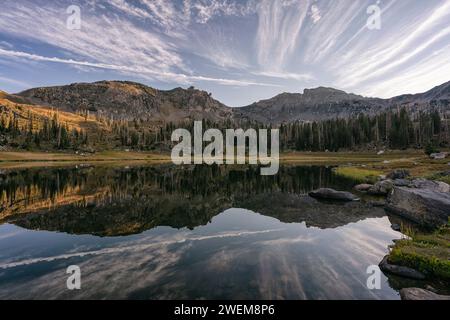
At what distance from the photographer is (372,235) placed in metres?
25.3

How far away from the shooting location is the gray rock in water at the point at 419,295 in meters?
12.3

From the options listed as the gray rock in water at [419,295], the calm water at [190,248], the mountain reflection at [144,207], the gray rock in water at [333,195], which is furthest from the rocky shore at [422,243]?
the gray rock in water at [333,195]

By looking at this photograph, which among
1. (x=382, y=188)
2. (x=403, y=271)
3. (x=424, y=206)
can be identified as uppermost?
(x=424, y=206)

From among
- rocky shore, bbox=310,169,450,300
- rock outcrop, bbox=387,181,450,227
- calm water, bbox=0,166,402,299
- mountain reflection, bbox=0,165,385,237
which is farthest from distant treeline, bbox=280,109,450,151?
calm water, bbox=0,166,402,299

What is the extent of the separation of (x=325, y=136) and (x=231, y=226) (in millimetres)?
183786

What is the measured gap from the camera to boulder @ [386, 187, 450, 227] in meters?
25.3

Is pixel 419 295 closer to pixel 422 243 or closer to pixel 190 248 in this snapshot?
pixel 422 243

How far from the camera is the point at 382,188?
1864 inches

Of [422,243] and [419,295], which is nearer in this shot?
[419,295]

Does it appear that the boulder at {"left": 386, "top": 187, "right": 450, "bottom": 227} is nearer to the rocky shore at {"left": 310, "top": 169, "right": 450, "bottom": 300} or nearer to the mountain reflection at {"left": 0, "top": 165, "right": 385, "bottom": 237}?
the rocky shore at {"left": 310, "top": 169, "right": 450, "bottom": 300}

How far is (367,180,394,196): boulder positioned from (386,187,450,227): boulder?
14205mm

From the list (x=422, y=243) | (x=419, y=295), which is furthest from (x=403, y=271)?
(x=422, y=243)

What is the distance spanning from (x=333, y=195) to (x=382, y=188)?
10481mm
